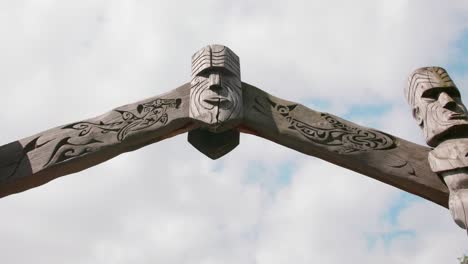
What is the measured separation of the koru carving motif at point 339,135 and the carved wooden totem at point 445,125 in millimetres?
255

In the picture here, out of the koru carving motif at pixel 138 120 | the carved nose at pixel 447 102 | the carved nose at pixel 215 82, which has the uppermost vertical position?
the carved nose at pixel 215 82

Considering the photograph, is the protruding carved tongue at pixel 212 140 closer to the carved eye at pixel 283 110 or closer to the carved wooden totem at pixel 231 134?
the carved wooden totem at pixel 231 134

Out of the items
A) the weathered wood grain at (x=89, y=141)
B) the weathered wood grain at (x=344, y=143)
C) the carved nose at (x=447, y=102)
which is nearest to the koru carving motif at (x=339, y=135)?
the weathered wood grain at (x=344, y=143)

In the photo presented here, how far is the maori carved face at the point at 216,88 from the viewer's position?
3.39 meters

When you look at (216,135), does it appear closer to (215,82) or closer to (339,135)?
(215,82)

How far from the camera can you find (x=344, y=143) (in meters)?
3.46

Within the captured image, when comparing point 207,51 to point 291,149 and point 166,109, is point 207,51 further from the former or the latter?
point 291,149

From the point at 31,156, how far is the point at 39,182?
155 mm

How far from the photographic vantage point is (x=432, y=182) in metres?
3.27

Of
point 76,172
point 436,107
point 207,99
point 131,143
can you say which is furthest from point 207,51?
point 436,107

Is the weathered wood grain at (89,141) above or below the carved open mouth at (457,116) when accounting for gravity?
below

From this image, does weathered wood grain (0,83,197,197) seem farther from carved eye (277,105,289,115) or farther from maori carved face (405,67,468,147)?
maori carved face (405,67,468,147)

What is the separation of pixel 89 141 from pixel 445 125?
2.05 metres

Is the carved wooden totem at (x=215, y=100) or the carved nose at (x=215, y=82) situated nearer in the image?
the carved wooden totem at (x=215, y=100)
